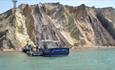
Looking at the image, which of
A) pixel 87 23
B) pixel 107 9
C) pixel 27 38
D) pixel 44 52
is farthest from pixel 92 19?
pixel 44 52

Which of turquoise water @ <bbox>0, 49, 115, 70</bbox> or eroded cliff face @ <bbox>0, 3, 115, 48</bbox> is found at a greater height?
eroded cliff face @ <bbox>0, 3, 115, 48</bbox>

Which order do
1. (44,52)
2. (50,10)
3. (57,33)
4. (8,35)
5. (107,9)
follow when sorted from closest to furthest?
(44,52)
(8,35)
(57,33)
(50,10)
(107,9)

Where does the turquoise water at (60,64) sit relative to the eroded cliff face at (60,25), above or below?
below

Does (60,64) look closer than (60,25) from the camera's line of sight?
Yes

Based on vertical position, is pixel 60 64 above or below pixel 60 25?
below

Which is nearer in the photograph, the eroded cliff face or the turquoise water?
the turquoise water

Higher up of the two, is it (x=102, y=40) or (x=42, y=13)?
(x=42, y=13)

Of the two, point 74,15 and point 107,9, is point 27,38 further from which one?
point 107,9

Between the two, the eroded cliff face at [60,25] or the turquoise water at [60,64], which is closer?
the turquoise water at [60,64]
